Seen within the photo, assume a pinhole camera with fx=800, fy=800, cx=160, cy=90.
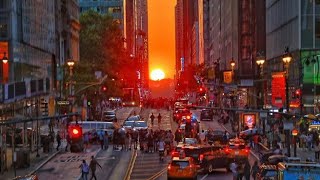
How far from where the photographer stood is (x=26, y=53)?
7544 centimetres

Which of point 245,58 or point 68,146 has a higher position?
point 245,58

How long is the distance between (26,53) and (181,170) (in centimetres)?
3711

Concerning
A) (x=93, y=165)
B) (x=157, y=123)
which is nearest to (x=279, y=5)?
(x=157, y=123)

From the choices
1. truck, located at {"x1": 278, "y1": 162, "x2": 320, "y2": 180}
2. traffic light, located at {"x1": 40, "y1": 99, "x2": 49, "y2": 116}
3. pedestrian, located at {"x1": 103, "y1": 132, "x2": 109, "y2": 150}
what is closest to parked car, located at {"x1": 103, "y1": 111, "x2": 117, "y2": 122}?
traffic light, located at {"x1": 40, "y1": 99, "x2": 49, "y2": 116}

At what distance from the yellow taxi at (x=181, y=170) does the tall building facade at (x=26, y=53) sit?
12294mm

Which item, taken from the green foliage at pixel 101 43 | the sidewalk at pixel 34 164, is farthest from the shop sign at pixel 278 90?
the green foliage at pixel 101 43

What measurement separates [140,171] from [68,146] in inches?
668

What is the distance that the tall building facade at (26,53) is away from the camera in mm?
55500

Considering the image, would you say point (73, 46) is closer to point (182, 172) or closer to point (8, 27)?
point (8, 27)

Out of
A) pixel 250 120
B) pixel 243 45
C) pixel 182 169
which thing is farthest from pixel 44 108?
Result: pixel 243 45

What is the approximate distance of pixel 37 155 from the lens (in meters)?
57.9

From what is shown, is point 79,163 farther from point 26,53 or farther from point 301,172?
point 301,172

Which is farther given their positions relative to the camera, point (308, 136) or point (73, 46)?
point (73, 46)

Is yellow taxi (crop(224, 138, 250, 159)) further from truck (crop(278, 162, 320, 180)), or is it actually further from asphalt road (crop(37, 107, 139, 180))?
truck (crop(278, 162, 320, 180))
